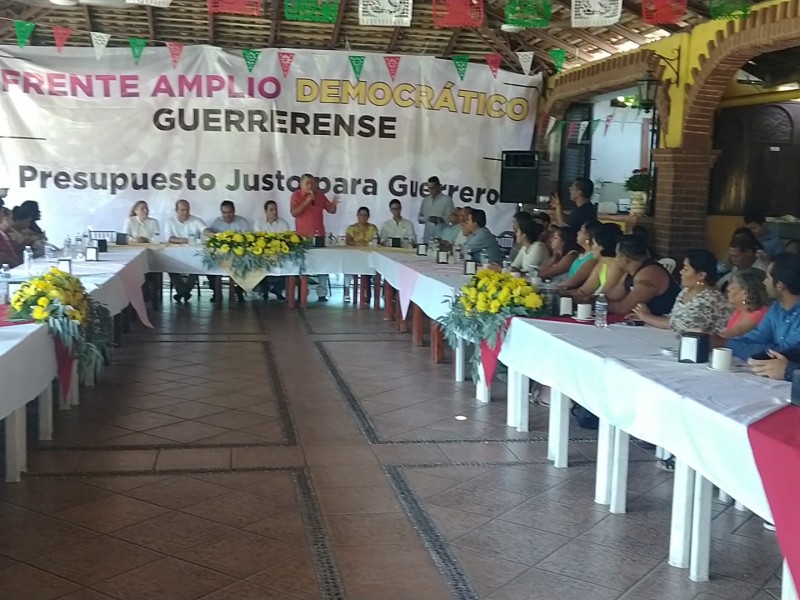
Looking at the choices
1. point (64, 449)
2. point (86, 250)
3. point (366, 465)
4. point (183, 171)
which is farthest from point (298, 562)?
point (183, 171)

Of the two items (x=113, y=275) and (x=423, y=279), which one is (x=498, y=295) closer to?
(x=423, y=279)

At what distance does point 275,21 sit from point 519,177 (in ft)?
11.4

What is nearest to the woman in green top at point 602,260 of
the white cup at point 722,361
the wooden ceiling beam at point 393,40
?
the white cup at point 722,361

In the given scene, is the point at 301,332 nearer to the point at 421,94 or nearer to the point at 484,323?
the point at 484,323

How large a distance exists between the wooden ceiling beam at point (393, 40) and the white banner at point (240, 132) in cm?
32

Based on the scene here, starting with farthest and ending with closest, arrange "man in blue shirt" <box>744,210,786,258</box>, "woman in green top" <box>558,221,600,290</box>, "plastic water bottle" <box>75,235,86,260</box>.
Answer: "man in blue shirt" <box>744,210,786,258</box>
"plastic water bottle" <box>75,235,86,260</box>
"woman in green top" <box>558,221,600,290</box>

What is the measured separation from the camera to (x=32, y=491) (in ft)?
11.6

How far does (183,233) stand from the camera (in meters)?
9.83

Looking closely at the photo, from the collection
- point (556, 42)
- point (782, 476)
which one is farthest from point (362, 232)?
point (782, 476)

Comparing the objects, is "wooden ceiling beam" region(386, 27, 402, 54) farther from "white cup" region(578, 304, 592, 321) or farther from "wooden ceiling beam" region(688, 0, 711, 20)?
"white cup" region(578, 304, 592, 321)

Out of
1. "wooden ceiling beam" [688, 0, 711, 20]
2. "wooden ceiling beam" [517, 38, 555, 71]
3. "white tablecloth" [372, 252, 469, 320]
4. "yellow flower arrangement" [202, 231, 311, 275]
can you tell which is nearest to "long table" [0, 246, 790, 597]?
"white tablecloth" [372, 252, 469, 320]

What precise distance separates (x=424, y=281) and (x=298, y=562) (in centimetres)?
355

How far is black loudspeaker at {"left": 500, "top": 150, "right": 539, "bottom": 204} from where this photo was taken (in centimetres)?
1060

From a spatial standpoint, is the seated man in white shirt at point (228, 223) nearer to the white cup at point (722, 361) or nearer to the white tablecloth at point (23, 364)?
the white tablecloth at point (23, 364)
